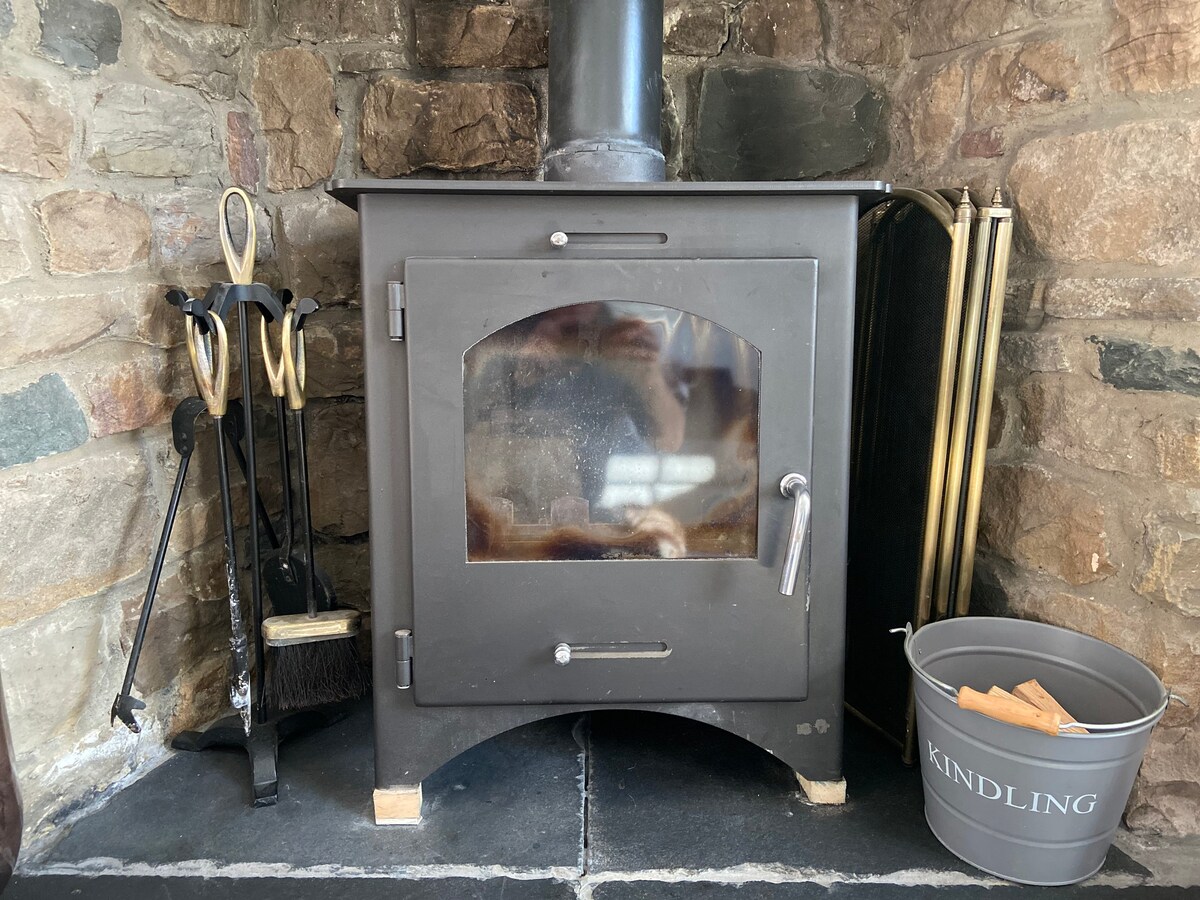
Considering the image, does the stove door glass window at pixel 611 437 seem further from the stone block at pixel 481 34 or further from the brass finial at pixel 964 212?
the stone block at pixel 481 34

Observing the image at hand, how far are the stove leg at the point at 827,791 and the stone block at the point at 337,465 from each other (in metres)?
1.01

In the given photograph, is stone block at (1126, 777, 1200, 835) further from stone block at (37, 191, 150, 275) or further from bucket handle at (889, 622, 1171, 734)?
stone block at (37, 191, 150, 275)

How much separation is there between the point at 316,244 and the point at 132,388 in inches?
18.7

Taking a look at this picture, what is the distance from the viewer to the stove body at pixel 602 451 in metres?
1.25

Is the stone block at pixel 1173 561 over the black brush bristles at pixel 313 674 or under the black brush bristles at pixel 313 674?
over

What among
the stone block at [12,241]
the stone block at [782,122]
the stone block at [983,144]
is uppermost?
the stone block at [782,122]

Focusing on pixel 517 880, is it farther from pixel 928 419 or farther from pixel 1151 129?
pixel 1151 129

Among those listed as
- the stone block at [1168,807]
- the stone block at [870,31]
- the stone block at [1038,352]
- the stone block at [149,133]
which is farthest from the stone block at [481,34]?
the stone block at [1168,807]

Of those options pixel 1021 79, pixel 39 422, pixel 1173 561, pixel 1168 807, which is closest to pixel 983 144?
pixel 1021 79

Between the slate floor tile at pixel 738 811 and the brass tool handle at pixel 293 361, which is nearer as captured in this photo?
the slate floor tile at pixel 738 811

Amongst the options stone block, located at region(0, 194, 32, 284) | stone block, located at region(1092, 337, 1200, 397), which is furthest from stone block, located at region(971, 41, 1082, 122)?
stone block, located at region(0, 194, 32, 284)

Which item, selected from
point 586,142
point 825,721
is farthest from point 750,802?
point 586,142

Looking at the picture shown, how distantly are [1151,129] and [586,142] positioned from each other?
2.66 ft

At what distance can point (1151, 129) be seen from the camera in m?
1.27
